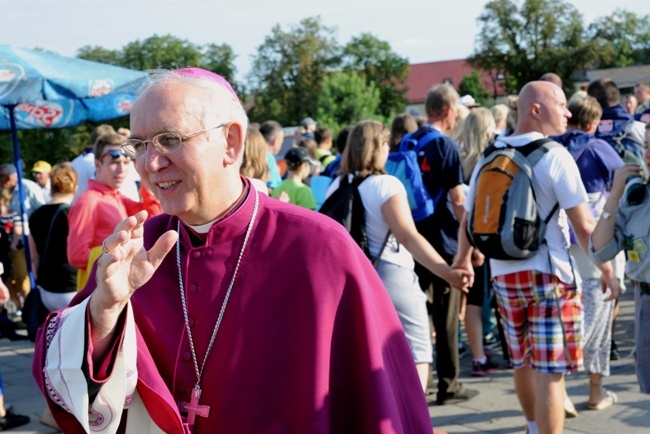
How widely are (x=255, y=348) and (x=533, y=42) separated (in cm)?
7357

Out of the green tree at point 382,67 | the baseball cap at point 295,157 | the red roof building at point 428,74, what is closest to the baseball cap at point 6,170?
the baseball cap at point 295,157

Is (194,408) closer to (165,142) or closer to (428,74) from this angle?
(165,142)

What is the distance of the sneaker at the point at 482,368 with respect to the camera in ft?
22.8

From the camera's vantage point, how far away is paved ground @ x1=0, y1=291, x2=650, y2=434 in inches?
218

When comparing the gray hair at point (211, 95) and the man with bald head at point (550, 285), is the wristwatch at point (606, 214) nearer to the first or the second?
the man with bald head at point (550, 285)

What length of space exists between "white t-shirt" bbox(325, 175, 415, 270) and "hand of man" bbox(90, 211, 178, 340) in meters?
3.04

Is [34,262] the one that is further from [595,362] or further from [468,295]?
[595,362]

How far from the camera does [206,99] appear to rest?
236cm

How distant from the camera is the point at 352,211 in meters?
5.14

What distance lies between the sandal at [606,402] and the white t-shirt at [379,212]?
66.1 inches

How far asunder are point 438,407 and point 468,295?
1252mm

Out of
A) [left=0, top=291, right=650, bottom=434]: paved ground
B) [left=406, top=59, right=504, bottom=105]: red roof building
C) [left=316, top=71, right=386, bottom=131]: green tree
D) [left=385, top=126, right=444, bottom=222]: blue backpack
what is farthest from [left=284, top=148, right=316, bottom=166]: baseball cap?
[left=406, top=59, right=504, bottom=105]: red roof building

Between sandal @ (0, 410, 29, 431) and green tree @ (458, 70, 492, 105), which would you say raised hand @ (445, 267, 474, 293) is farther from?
green tree @ (458, 70, 492, 105)

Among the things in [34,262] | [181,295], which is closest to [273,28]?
[34,262]
